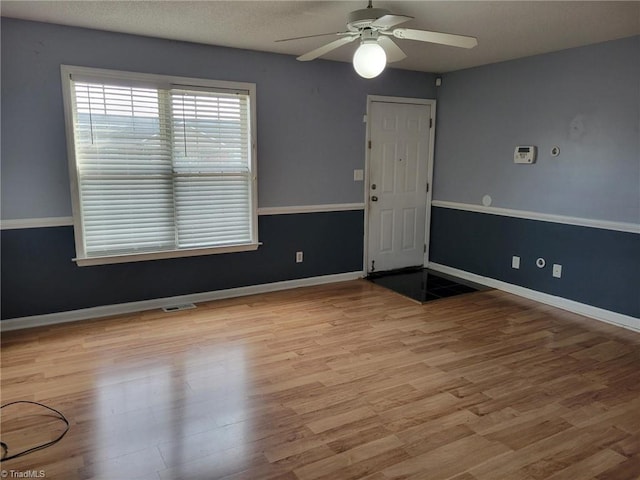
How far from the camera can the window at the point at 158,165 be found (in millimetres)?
3668

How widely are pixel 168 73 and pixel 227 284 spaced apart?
6.55 ft

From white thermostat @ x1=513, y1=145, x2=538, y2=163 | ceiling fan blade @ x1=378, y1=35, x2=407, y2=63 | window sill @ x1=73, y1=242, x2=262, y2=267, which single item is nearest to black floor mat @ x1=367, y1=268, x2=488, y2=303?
white thermostat @ x1=513, y1=145, x2=538, y2=163

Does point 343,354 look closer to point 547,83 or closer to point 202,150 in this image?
point 202,150

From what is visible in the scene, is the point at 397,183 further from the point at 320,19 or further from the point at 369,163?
the point at 320,19

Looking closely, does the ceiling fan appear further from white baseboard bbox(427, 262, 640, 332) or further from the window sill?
white baseboard bbox(427, 262, 640, 332)

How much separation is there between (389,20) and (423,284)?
3.07 metres

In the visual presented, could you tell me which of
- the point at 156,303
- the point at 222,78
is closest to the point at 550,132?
the point at 222,78

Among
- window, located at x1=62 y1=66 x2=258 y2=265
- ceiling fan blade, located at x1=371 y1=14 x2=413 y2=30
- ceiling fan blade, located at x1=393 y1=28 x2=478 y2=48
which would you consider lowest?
window, located at x1=62 y1=66 x2=258 y2=265

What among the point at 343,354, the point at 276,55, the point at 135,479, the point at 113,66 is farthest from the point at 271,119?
the point at 135,479

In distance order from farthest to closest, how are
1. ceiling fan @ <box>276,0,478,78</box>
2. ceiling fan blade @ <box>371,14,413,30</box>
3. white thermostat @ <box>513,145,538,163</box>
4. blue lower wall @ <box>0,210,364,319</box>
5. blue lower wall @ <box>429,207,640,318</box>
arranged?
white thermostat @ <box>513,145,538,163</box>, blue lower wall @ <box>429,207,640,318</box>, blue lower wall @ <box>0,210,364,319</box>, ceiling fan @ <box>276,0,478,78</box>, ceiling fan blade @ <box>371,14,413,30</box>

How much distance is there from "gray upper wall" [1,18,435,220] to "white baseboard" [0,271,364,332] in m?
0.83

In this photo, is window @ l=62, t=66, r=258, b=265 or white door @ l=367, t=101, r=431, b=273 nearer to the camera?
window @ l=62, t=66, r=258, b=265

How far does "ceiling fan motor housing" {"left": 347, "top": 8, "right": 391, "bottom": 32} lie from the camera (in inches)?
102

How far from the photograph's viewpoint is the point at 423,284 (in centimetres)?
497
